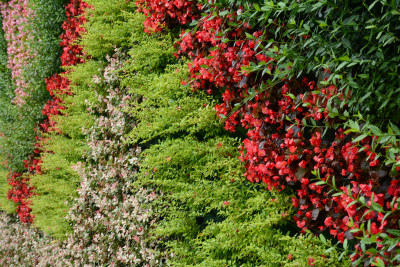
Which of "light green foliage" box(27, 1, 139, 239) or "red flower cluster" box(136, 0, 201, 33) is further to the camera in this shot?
"light green foliage" box(27, 1, 139, 239)

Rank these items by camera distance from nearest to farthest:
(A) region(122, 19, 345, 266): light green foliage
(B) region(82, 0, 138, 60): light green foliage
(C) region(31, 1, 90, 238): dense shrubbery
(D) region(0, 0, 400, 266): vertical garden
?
(D) region(0, 0, 400, 266): vertical garden → (A) region(122, 19, 345, 266): light green foliage → (B) region(82, 0, 138, 60): light green foliage → (C) region(31, 1, 90, 238): dense shrubbery

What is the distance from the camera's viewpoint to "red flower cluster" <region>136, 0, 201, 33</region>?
321cm

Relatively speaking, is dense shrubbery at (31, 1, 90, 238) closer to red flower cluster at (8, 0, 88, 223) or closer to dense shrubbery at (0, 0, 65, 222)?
red flower cluster at (8, 0, 88, 223)

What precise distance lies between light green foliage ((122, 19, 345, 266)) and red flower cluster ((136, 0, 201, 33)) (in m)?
0.16

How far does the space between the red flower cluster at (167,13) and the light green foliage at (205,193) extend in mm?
157

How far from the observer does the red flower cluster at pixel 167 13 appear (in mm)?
3215

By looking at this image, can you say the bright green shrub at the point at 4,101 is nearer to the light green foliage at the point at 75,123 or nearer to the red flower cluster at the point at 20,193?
the red flower cluster at the point at 20,193

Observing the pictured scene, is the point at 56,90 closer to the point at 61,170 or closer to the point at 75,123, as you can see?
the point at 75,123

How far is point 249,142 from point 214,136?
708mm

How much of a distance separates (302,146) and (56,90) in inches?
190

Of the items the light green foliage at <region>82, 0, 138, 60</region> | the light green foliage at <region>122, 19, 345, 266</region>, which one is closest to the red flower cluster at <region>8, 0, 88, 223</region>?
the light green foliage at <region>82, 0, 138, 60</region>

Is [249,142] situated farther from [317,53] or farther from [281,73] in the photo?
[317,53]

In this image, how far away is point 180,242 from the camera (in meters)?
2.93

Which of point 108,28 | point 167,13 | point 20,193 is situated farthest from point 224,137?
point 20,193
